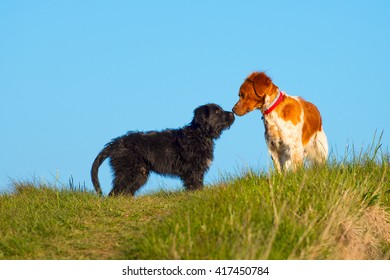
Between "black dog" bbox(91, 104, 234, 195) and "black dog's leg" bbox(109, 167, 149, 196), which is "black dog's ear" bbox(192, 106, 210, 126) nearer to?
"black dog" bbox(91, 104, 234, 195)

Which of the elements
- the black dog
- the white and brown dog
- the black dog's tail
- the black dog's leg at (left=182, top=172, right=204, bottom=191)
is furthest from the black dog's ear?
the black dog's tail

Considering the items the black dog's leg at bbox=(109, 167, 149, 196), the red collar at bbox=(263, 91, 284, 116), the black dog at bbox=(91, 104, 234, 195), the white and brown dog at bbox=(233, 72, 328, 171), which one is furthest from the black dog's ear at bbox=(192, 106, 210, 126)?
the red collar at bbox=(263, 91, 284, 116)

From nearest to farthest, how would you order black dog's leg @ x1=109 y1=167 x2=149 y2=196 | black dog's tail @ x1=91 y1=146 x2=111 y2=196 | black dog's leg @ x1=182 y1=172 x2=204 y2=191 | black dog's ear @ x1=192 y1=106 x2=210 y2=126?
black dog's tail @ x1=91 y1=146 x2=111 y2=196 → black dog's leg @ x1=109 y1=167 x2=149 y2=196 → black dog's leg @ x1=182 y1=172 x2=204 y2=191 → black dog's ear @ x1=192 y1=106 x2=210 y2=126

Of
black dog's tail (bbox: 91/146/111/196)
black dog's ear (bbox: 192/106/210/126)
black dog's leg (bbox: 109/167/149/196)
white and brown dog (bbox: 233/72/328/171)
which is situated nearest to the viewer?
white and brown dog (bbox: 233/72/328/171)

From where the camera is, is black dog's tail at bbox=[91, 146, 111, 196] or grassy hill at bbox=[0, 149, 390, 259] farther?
black dog's tail at bbox=[91, 146, 111, 196]

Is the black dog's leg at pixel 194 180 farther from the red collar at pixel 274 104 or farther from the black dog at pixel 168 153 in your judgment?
the red collar at pixel 274 104

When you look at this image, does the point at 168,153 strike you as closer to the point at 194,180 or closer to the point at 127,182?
the point at 194,180

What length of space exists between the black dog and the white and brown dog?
1756 mm

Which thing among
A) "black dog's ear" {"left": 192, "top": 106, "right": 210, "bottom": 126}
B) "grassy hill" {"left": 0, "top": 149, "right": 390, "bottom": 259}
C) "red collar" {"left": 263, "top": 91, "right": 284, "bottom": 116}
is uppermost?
"black dog's ear" {"left": 192, "top": 106, "right": 210, "bottom": 126}

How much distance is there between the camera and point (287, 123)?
9.94m

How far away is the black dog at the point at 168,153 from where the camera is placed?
11117mm

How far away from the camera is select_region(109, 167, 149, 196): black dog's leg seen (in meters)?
11.1

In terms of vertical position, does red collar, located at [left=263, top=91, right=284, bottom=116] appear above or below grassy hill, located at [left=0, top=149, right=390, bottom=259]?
above
